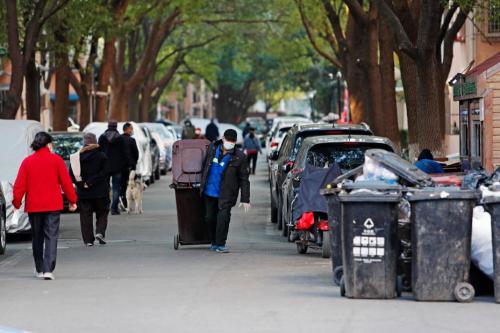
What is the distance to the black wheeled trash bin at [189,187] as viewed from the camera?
18000 mm

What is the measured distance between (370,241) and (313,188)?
13.8ft

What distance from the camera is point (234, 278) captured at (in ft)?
47.8

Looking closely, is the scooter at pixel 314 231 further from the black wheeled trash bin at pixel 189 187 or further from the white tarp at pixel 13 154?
the white tarp at pixel 13 154

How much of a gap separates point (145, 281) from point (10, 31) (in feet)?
49.1

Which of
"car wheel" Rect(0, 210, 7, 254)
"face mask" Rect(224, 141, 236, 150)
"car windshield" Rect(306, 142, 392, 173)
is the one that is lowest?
"car wheel" Rect(0, 210, 7, 254)

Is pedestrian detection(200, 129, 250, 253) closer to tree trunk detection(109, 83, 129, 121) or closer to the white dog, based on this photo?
the white dog

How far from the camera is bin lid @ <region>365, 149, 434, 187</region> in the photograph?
13.2 metres

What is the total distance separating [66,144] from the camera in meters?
26.8

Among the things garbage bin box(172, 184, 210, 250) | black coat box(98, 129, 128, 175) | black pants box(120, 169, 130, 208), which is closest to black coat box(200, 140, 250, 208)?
garbage bin box(172, 184, 210, 250)

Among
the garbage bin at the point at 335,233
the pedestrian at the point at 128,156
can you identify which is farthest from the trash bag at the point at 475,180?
the pedestrian at the point at 128,156

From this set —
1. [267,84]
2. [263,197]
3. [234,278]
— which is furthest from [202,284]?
[267,84]

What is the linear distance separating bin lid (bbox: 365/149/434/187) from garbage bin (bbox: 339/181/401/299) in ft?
2.22

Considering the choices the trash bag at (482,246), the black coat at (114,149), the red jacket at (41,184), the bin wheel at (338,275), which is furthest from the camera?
the black coat at (114,149)

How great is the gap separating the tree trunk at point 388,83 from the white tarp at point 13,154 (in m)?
9.72
